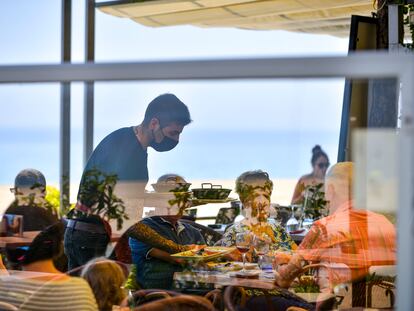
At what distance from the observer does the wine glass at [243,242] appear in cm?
389

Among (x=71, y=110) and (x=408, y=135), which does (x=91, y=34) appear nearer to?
(x=71, y=110)

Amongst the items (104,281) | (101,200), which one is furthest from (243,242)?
(104,281)

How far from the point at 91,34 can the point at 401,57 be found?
411 centimetres

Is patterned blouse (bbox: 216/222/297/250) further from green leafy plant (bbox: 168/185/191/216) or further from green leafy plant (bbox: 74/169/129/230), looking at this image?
green leafy plant (bbox: 74/169/129/230)

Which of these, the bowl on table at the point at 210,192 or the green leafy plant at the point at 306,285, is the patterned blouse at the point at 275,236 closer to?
the bowl on table at the point at 210,192

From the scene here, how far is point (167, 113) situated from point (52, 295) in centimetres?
172

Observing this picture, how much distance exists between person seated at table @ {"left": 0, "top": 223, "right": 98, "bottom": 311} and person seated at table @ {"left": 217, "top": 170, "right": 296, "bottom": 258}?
1645 mm

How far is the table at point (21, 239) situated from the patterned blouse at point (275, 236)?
4.86ft

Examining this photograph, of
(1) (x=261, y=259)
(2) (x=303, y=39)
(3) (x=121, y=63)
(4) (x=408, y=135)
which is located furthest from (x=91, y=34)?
(4) (x=408, y=135)

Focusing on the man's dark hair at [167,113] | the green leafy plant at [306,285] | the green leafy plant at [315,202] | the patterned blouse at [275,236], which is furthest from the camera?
the green leafy plant at [315,202]

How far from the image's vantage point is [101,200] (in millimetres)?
2584

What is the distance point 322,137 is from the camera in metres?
4.12

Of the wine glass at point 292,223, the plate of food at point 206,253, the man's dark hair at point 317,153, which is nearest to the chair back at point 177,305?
the plate of food at point 206,253

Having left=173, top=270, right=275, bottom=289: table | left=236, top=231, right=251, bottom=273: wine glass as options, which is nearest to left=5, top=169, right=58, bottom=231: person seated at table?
left=173, top=270, right=275, bottom=289: table
